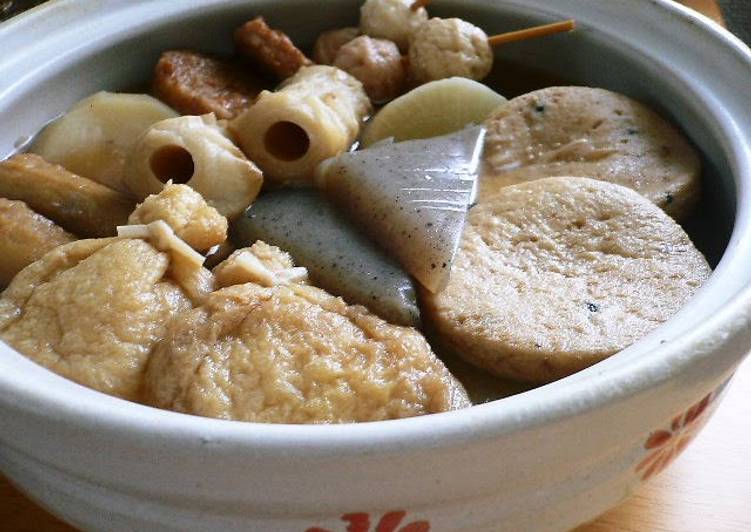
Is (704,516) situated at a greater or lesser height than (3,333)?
lesser

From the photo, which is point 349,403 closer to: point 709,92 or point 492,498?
point 492,498

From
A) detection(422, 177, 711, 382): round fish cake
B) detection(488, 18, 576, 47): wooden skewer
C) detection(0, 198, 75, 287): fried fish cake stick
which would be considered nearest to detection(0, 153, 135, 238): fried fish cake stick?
detection(0, 198, 75, 287): fried fish cake stick

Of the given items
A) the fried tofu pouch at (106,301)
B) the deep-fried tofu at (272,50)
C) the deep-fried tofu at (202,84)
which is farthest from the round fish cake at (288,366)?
the deep-fried tofu at (272,50)

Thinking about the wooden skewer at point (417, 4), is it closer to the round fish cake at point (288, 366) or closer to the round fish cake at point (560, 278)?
the round fish cake at point (560, 278)

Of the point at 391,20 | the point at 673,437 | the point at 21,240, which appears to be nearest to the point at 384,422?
the point at 673,437

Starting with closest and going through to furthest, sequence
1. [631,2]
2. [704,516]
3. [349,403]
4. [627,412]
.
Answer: [627,412], [349,403], [704,516], [631,2]

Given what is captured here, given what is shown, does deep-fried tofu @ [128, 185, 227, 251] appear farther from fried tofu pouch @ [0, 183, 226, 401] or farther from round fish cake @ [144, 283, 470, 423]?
round fish cake @ [144, 283, 470, 423]

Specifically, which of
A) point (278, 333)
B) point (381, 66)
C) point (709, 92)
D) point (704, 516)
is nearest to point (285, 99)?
point (381, 66)
